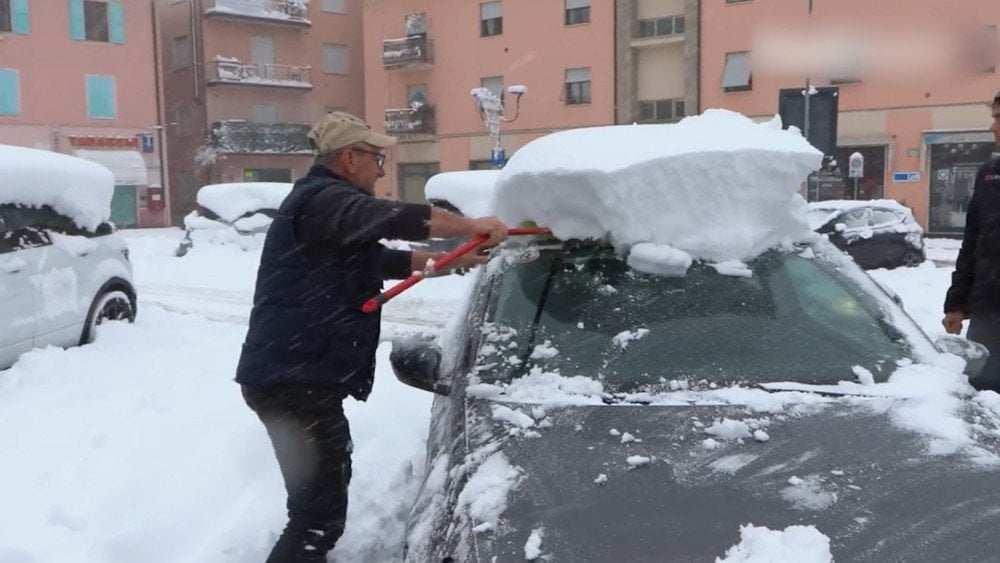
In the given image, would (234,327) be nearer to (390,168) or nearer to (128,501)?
(128,501)

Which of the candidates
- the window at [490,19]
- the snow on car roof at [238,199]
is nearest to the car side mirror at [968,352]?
the snow on car roof at [238,199]

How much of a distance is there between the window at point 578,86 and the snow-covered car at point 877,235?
728 inches

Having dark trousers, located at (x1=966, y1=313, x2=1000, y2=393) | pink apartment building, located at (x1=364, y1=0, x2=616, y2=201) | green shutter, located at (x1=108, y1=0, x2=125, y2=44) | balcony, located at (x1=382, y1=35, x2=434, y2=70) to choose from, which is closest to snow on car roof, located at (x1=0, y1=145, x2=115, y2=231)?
dark trousers, located at (x1=966, y1=313, x2=1000, y2=393)

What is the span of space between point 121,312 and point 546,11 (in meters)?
27.8

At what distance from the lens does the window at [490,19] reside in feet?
113

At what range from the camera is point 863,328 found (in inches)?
117

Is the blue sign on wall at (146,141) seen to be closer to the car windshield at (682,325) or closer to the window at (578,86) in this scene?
the window at (578,86)

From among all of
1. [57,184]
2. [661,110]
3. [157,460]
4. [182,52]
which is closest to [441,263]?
[157,460]

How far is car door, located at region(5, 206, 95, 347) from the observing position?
6.77m

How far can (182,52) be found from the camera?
3981 centimetres

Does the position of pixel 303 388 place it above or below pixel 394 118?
below

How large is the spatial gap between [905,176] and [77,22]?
29.0 metres

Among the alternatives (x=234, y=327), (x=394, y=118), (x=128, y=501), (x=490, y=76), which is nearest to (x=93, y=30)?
Result: (x=394, y=118)

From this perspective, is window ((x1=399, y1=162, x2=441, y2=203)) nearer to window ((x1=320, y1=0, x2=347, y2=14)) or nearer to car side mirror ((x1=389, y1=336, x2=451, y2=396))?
window ((x1=320, y1=0, x2=347, y2=14))
